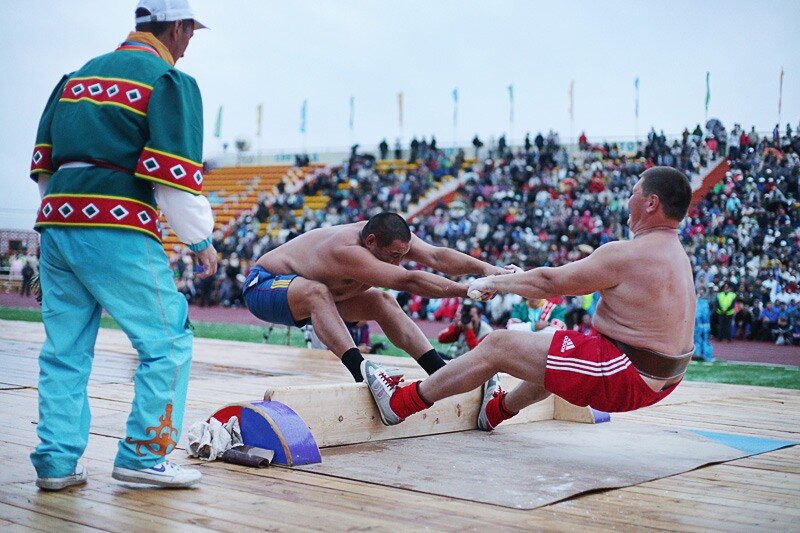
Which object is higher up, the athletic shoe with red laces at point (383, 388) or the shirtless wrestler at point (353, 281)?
the shirtless wrestler at point (353, 281)

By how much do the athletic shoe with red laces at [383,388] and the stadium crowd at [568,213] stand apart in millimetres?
10768

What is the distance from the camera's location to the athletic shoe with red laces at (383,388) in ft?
15.0

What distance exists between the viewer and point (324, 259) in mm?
5414

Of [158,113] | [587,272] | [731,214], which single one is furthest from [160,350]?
[731,214]

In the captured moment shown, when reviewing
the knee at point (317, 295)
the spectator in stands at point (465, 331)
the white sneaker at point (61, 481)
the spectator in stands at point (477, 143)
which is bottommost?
the spectator in stands at point (465, 331)

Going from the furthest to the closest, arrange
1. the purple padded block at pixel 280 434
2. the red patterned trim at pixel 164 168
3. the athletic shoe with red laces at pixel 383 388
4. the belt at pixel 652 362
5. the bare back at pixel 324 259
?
the bare back at pixel 324 259, the athletic shoe with red laces at pixel 383 388, the belt at pixel 652 362, the purple padded block at pixel 280 434, the red patterned trim at pixel 164 168

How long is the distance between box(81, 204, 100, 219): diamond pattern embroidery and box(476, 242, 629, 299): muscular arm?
192 centimetres

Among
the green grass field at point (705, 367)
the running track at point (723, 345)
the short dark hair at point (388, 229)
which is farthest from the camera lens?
the running track at point (723, 345)

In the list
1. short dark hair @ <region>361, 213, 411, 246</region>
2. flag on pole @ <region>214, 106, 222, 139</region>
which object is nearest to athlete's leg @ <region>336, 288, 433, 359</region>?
short dark hair @ <region>361, 213, 411, 246</region>

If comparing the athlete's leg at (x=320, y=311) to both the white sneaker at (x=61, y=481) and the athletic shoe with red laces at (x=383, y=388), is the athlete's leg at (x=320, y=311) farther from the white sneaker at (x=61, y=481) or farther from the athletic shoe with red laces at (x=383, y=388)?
the white sneaker at (x=61, y=481)

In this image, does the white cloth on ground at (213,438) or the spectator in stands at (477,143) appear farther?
the spectator in stands at (477,143)

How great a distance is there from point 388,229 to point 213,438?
1.73 metres

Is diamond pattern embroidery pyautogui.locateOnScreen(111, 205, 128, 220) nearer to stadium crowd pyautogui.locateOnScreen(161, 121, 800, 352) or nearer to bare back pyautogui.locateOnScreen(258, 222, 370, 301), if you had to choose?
bare back pyautogui.locateOnScreen(258, 222, 370, 301)

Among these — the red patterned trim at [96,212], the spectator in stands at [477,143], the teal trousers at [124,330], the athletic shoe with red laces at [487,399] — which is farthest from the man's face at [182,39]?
the spectator in stands at [477,143]
